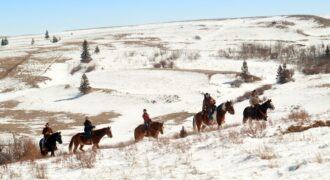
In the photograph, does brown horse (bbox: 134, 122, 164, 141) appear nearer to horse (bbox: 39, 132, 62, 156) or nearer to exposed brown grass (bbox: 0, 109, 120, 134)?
horse (bbox: 39, 132, 62, 156)

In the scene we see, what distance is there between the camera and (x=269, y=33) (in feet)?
498

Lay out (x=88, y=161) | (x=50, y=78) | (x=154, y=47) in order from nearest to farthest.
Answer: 1. (x=88, y=161)
2. (x=50, y=78)
3. (x=154, y=47)

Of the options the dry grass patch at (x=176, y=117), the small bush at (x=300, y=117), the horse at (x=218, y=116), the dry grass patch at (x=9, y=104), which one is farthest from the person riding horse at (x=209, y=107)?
the dry grass patch at (x=9, y=104)

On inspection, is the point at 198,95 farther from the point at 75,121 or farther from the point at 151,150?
the point at 151,150

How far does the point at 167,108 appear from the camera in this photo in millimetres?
54594

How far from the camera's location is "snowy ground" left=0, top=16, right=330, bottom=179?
11.4 m

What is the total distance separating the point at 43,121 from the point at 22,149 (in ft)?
98.1

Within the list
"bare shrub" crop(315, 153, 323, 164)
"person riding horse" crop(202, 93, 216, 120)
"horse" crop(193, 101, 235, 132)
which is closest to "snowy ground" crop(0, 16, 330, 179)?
"bare shrub" crop(315, 153, 323, 164)

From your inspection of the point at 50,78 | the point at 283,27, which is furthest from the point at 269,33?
the point at 50,78

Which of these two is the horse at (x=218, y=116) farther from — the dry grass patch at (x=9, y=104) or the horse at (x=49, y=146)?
the dry grass patch at (x=9, y=104)

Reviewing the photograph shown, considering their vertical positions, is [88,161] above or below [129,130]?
above

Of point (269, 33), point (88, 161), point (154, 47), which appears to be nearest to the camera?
point (88, 161)

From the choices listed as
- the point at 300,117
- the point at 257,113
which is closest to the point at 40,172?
the point at 300,117

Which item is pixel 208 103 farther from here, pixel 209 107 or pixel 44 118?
pixel 44 118
